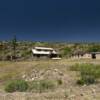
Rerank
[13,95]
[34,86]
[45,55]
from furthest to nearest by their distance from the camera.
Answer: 1. [45,55]
2. [34,86]
3. [13,95]

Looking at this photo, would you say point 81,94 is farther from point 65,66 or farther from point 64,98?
point 65,66

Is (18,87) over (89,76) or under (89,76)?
under

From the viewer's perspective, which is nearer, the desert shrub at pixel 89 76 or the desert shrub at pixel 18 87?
the desert shrub at pixel 18 87

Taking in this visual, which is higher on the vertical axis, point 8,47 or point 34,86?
point 8,47

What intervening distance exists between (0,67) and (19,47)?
87355 millimetres

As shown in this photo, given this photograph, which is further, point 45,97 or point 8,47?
point 8,47

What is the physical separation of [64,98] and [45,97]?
1286mm

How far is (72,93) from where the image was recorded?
66.4ft

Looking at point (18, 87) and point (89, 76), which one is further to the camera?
point (89, 76)

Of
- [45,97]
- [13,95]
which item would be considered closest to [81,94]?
[45,97]

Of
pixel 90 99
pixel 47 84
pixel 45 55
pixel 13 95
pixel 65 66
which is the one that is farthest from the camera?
pixel 45 55

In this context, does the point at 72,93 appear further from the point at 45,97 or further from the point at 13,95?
the point at 13,95

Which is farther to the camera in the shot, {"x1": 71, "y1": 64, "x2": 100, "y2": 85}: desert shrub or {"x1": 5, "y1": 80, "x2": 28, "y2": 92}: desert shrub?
{"x1": 71, "y1": 64, "x2": 100, "y2": 85}: desert shrub

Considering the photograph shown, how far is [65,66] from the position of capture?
66.9 metres
